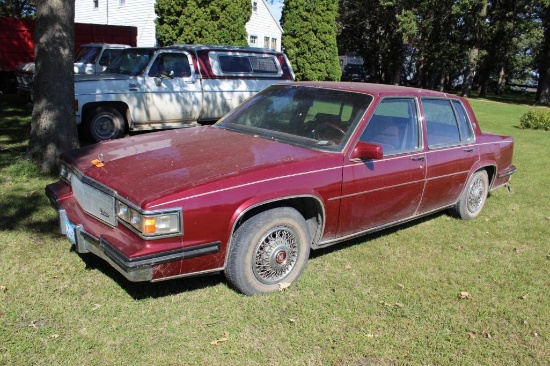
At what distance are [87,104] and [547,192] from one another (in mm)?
8058

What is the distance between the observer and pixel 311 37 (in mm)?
26500

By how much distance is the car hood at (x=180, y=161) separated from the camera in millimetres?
3361

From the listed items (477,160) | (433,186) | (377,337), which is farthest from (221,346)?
(477,160)

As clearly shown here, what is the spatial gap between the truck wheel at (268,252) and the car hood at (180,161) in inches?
14.7

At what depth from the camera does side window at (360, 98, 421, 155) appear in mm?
4480

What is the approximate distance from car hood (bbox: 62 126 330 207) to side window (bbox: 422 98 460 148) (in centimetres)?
167

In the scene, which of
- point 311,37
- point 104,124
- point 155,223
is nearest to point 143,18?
point 311,37

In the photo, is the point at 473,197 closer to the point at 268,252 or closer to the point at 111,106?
the point at 268,252

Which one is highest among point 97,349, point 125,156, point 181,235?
point 125,156

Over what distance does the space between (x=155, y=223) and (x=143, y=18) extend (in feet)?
82.6

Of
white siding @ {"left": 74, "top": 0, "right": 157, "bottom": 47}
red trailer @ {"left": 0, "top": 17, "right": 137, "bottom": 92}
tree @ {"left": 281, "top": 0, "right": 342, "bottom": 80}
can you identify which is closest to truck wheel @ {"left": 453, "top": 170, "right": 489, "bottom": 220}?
red trailer @ {"left": 0, "top": 17, "right": 137, "bottom": 92}

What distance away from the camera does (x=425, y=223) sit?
5910 millimetres

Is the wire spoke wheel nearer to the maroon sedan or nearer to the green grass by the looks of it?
the maroon sedan

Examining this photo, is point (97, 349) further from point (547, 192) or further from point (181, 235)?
point (547, 192)
